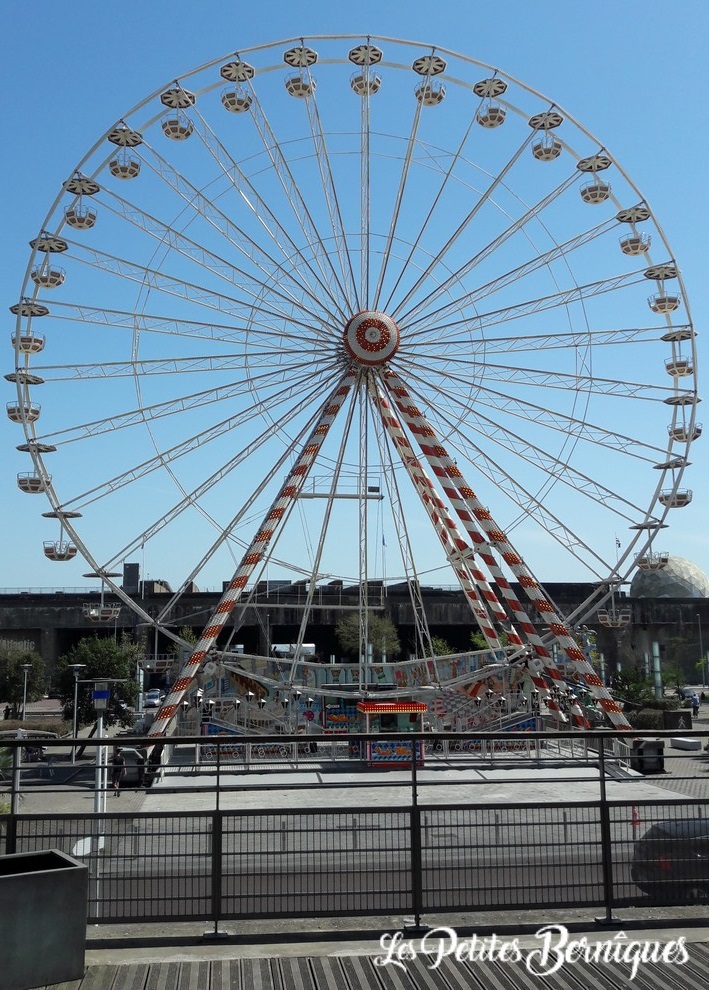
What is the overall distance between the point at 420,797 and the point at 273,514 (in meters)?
13.7

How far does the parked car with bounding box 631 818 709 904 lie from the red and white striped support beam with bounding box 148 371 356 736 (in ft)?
71.3

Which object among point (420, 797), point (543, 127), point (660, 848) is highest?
point (543, 127)

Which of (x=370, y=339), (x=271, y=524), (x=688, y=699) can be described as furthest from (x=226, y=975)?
(x=688, y=699)

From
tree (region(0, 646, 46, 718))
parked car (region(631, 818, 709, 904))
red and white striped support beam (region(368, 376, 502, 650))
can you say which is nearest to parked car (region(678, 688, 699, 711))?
red and white striped support beam (region(368, 376, 502, 650))

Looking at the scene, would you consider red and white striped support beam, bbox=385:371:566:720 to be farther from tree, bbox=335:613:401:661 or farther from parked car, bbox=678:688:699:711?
tree, bbox=335:613:401:661

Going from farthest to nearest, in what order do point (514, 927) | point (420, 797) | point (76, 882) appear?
point (420, 797)
point (514, 927)
point (76, 882)

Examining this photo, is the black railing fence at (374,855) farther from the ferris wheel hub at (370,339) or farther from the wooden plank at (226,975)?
the ferris wheel hub at (370,339)

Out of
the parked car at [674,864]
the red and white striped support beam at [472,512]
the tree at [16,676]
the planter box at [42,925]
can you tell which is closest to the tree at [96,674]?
the tree at [16,676]

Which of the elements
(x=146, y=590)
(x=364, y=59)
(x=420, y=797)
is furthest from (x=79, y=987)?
(x=146, y=590)

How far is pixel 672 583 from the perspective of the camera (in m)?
93.4

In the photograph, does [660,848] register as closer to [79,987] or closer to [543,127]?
[79,987]

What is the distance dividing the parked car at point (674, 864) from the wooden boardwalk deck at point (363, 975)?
0.97 metres

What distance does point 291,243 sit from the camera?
30.0 metres

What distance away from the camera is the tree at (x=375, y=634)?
6525 centimetres
